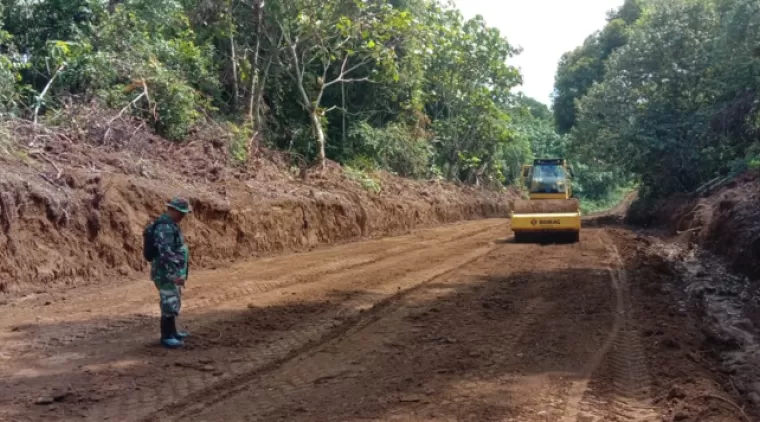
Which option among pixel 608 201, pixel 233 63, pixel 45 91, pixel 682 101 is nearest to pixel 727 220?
pixel 682 101

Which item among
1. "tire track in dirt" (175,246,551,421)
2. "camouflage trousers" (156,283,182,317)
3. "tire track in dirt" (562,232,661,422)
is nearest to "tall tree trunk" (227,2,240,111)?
"tire track in dirt" (175,246,551,421)

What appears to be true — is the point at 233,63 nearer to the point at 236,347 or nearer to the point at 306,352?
the point at 236,347

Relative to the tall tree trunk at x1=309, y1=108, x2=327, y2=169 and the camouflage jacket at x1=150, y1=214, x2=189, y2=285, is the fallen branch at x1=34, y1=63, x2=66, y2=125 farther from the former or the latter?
the tall tree trunk at x1=309, y1=108, x2=327, y2=169

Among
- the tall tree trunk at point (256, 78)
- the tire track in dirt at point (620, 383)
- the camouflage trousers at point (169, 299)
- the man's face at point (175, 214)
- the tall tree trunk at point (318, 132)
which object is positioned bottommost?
the tire track in dirt at point (620, 383)

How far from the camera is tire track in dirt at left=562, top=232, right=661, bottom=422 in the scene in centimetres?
521

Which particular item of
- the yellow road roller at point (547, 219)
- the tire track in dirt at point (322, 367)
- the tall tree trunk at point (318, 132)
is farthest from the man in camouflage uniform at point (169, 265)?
the tall tree trunk at point (318, 132)

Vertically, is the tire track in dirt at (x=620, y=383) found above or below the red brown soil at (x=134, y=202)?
below

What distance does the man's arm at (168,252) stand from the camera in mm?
7031

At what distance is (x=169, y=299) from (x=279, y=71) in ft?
53.1

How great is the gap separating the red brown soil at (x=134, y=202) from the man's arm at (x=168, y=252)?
402cm

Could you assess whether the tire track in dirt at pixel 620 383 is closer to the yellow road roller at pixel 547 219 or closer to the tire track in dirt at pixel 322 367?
the tire track in dirt at pixel 322 367

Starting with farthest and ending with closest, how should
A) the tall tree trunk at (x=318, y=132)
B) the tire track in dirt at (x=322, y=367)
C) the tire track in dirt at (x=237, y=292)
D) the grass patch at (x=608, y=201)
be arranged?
the grass patch at (x=608, y=201), the tall tree trunk at (x=318, y=132), the tire track in dirt at (x=237, y=292), the tire track in dirt at (x=322, y=367)

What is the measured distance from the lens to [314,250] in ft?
54.1

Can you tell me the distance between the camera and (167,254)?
7.03 metres
